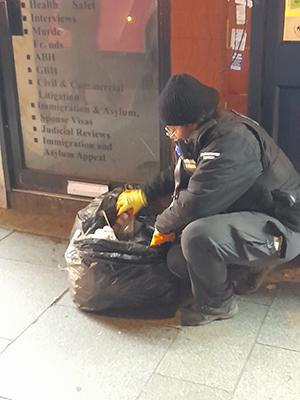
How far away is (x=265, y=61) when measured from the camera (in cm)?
272

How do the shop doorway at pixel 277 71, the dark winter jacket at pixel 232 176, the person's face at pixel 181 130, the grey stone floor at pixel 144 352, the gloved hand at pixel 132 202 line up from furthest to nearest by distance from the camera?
the gloved hand at pixel 132 202 → the shop doorway at pixel 277 71 → the person's face at pixel 181 130 → the dark winter jacket at pixel 232 176 → the grey stone floor at pixel 144 352

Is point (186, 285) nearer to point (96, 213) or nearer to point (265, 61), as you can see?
point (96, 213)

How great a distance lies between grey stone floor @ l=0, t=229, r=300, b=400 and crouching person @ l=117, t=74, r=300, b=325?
18cm

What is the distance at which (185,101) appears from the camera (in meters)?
2.18

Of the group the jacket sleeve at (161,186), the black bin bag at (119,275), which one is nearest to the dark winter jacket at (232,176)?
the black bin bag at (119,275)

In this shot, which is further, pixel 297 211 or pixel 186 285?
pixel 186 285

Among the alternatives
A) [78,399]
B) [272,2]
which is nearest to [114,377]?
[78,399]

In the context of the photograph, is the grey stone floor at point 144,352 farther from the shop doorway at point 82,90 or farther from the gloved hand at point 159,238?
the shop doorway at point 82,90

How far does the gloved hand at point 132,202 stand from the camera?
275 centimetres

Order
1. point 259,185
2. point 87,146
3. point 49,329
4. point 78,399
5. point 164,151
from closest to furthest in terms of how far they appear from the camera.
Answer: point 78,399, point 259,185, point 49,329, point 164,151, point 87,146

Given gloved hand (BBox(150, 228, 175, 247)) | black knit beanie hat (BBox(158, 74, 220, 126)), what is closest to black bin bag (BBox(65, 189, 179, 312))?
gloved hand (BBox(150, 228, 175, 247))

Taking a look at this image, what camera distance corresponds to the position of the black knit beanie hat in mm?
2174

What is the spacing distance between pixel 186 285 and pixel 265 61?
1.33 meters

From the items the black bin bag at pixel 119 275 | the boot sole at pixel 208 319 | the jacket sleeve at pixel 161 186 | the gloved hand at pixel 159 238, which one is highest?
the jacket sleeve at pixel 161 186
